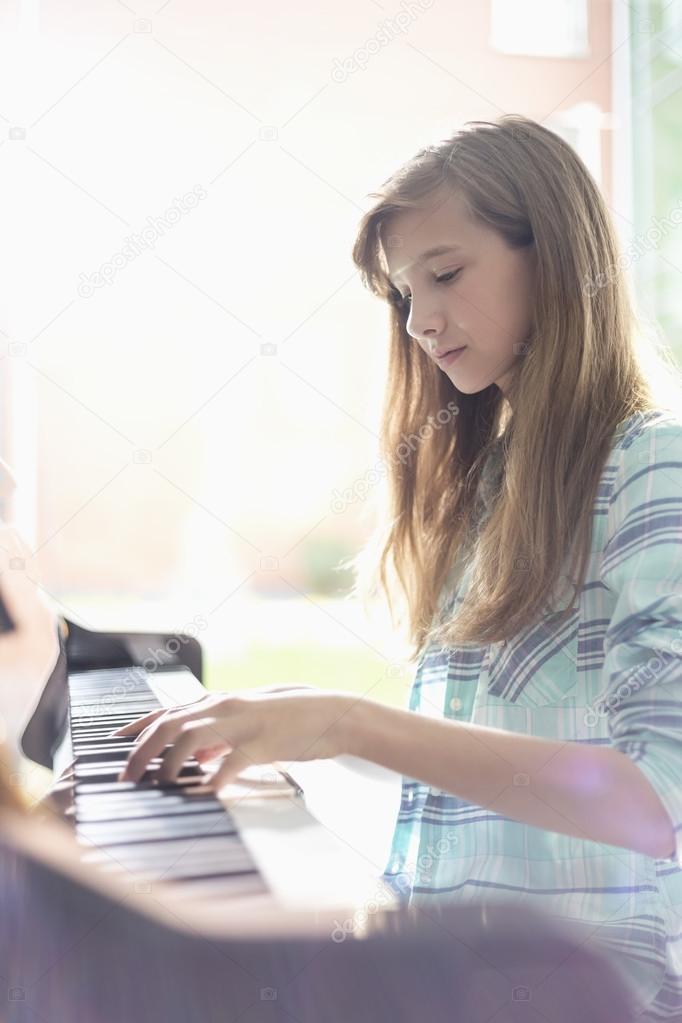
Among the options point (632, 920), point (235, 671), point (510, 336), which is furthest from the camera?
point (235, 671)

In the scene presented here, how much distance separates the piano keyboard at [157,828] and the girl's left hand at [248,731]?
1 cm

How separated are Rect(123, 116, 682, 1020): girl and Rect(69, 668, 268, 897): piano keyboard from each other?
2cm

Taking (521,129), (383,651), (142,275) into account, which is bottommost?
(383,651)

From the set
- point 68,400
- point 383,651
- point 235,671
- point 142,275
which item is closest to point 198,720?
point 383,651

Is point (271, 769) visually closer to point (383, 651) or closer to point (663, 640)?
point (663, 640)

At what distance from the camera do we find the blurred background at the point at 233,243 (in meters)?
2.96

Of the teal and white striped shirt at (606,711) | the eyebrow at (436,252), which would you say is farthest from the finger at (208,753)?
the eyebrow at (436,252)

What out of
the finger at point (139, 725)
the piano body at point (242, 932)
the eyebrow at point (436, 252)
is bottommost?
the piano body at point (242, 932)

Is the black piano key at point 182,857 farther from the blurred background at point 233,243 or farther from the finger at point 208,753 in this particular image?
the blurred background at point 233,243

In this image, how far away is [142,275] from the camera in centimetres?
382

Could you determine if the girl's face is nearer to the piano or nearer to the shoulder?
the shoulder

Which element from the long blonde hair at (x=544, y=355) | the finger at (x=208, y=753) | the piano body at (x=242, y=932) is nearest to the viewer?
the piano body at (x=242, y=932)

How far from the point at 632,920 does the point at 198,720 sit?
393mm

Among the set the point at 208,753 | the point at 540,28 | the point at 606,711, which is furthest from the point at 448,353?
the point at 540,28
